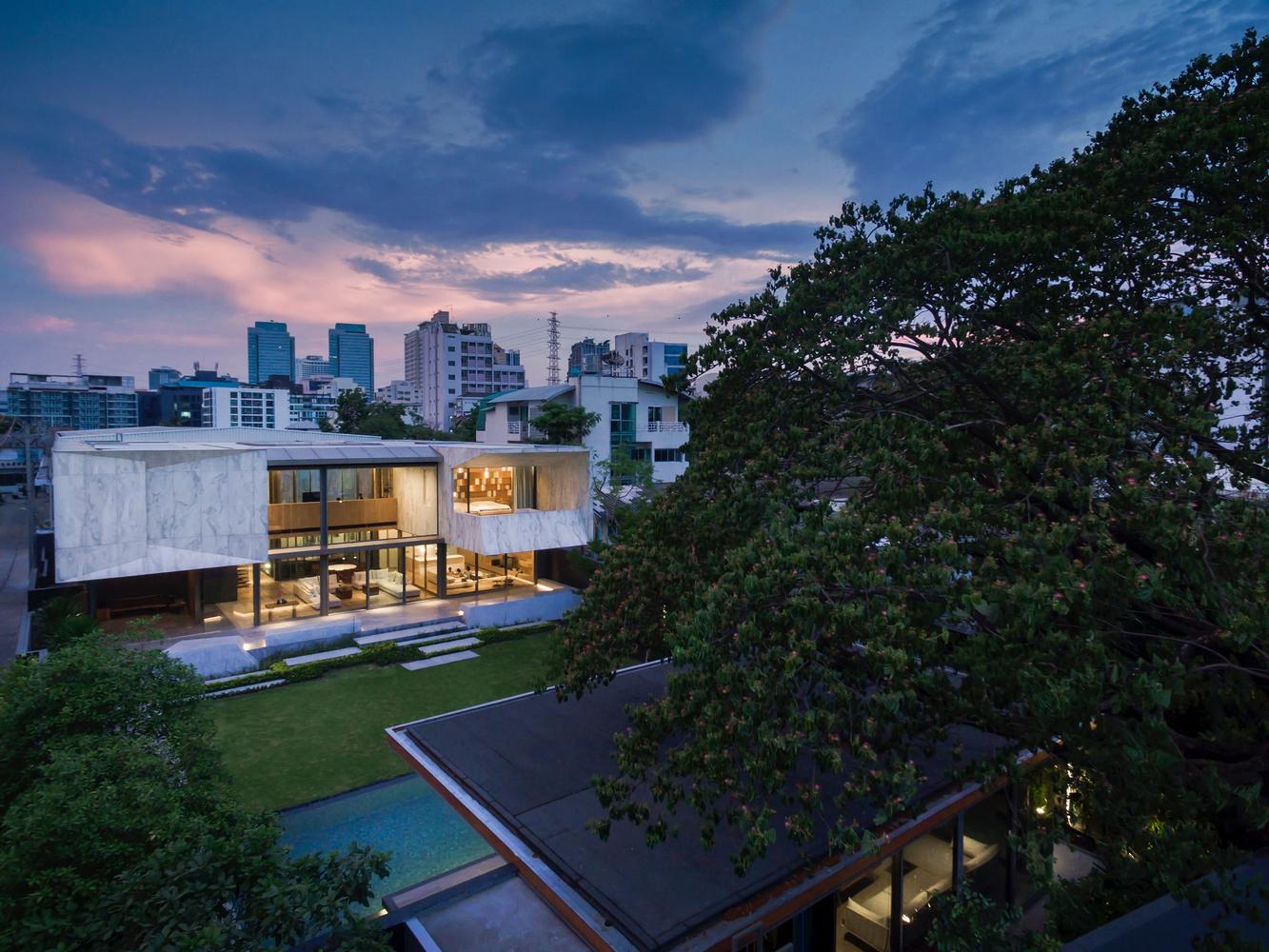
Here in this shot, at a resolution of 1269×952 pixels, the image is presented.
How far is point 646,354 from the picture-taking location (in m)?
91.1

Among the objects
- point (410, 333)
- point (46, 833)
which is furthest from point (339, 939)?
point (410, 333)

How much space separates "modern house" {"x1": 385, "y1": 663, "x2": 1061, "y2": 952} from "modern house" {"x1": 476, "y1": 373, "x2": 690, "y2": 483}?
27425mm

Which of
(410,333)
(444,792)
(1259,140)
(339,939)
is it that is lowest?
(444,792)

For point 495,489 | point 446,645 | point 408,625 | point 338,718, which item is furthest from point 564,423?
point 338,718

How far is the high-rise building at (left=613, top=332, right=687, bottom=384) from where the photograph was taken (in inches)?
3538

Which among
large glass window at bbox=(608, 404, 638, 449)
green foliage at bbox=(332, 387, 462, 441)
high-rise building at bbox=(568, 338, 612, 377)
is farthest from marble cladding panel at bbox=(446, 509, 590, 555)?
high-rise building at bbox=(568, 338, 612, 377)

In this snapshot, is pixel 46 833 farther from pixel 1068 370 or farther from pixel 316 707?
pixel 316 707

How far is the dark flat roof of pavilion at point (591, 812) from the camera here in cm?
618

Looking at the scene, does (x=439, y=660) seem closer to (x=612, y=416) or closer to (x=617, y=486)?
(x=617, y=486)

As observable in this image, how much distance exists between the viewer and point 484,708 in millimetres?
10703

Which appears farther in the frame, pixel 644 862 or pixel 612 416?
pixel 612 416

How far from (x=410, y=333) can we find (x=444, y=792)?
508 ft

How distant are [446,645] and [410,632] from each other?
1.59 m

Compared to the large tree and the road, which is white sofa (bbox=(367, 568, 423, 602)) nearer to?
the road
